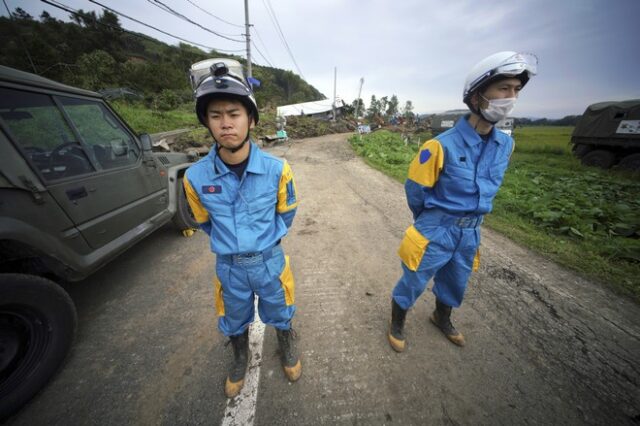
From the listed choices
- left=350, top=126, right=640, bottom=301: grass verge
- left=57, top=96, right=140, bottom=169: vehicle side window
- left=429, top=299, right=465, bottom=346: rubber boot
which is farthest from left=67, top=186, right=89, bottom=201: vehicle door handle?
left=350, top=126, right=640, bottom=301: grass verge

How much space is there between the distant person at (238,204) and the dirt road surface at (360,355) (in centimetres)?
57

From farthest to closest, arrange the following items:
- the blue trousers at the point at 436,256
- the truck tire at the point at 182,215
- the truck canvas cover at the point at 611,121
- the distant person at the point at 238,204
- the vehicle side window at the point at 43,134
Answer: the truck canvas cover at the point at 611,121, the truck tire at the point at 182,215, the vehicle side window at the point at 43,134, the blue trousers at the point at 436,256, the distant person at the point at 238,204

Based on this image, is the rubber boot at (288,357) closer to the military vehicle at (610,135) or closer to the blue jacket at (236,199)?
the blue jacket at (236,199)

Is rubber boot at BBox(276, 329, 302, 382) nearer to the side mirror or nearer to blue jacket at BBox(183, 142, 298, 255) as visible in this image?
blue jacket at BBox(183, 142, 298, 255)

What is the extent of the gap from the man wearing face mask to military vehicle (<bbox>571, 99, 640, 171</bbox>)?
13.2 meters

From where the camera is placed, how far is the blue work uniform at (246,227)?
5.19 ft

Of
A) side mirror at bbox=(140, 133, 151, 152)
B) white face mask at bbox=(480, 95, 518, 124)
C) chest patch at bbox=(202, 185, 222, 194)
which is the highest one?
white face mask at bbox=(480, 95, 518, 124)

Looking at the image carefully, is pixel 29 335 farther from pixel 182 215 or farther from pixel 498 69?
pixel 498 69

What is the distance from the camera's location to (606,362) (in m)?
2.03

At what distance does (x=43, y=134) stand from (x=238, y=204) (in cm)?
240

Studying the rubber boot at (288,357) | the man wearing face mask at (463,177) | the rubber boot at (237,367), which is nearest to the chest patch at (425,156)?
the man wearing face mask at (463,177)

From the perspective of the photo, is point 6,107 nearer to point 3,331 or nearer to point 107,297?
point 3,331

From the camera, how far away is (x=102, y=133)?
300 cm

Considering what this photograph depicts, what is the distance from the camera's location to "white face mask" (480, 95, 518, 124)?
5.82 ft
